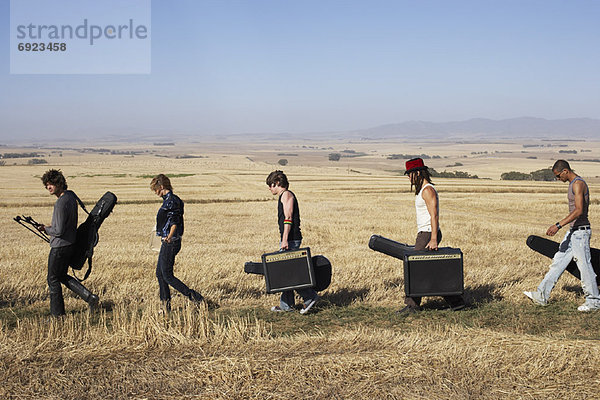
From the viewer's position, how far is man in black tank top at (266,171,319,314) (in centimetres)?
770

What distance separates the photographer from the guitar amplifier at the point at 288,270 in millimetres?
7668

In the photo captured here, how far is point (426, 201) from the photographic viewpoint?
7.57m

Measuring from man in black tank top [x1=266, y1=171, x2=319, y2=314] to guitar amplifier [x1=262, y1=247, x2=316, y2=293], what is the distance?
15cm

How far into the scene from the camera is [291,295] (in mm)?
8109

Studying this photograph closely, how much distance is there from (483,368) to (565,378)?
2.30 feet

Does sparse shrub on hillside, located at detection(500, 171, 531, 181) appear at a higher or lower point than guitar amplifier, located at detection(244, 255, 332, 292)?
lower

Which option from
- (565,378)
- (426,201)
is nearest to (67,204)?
(426,201)

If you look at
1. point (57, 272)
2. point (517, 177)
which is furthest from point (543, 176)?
point (57, 272)

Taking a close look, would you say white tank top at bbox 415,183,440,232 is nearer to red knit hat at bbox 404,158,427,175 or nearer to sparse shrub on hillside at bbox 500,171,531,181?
red knit hat at bbox 404,158,427,175

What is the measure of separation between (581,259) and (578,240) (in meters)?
0.26

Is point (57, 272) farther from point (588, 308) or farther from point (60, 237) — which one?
point (588, 308)

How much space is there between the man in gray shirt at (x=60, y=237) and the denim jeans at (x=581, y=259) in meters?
6.42

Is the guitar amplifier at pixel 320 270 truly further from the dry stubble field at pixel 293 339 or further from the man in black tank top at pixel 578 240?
the man in black tank top at pixel 578 240

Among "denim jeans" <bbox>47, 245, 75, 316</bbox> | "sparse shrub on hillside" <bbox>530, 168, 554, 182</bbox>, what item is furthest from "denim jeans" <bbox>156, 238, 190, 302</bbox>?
"sparse shrub on hillside" <bbox>530, 168, 554, 182</bbox>
